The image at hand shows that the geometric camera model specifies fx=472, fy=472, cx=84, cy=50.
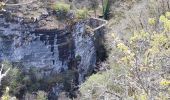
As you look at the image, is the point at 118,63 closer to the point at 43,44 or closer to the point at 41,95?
the point at 41,95

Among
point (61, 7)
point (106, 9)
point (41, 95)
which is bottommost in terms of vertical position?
point (41, 95)

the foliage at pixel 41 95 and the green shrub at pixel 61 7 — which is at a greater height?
the green shrub at pixel 61 7

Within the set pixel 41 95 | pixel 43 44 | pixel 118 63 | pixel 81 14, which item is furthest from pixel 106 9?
pixel 118 63

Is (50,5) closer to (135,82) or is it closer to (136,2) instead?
(136,2)

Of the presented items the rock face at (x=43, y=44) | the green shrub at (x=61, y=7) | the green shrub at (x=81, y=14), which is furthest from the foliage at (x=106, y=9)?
the green shrub at (x=61, y=7)

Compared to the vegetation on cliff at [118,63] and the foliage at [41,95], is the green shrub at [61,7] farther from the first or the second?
the foliage at [41,95]

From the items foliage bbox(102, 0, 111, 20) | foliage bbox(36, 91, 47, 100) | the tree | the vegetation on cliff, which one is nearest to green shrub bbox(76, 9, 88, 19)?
the vegetation on cliff

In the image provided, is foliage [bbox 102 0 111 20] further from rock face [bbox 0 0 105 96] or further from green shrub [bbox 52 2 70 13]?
green shrub [bbox 52 2 70 13]

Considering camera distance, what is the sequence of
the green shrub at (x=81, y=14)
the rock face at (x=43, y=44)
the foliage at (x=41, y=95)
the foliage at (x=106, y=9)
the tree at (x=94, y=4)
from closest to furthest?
1. the foliage at (x=41, y=95)
2. the rock face at (x=43, y=44)
3. the green shrub at (x=81, y=14)
4. the foliage at (x=106, y=9)
5. the tree at (x=94, y=4)

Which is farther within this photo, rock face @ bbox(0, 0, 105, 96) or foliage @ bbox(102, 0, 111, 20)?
foliage @ bbox(102, 0, 111, 20)
